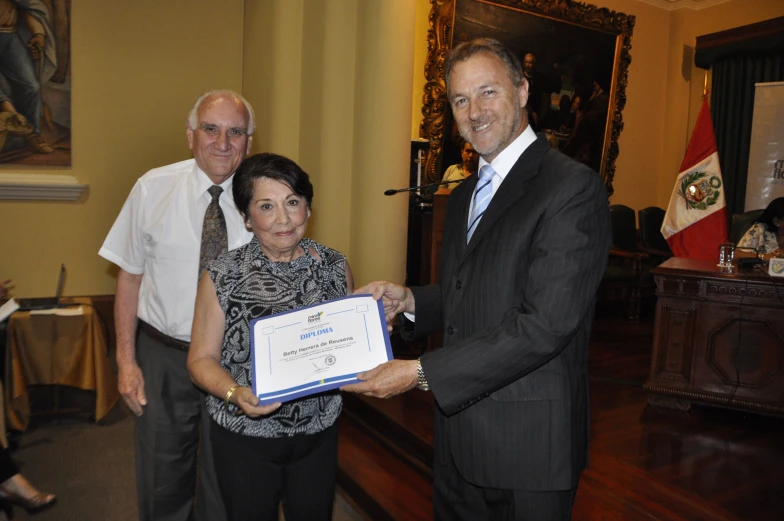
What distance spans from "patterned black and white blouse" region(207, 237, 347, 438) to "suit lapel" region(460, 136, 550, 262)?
19.3 inches

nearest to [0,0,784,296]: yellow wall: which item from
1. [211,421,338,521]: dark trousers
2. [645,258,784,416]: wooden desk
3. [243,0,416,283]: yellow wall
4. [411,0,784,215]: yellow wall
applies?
[243,0,416,283]: yellow wall

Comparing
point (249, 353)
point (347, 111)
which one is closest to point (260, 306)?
point (249, 353)

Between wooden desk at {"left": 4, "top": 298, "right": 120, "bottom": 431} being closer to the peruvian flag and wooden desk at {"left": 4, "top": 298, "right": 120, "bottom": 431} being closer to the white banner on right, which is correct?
the peruvian flag

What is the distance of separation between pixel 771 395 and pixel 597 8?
5.66 metres

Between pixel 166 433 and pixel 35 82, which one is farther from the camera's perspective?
pixel 35 82

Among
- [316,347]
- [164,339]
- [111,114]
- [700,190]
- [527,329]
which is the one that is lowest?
[164,339]

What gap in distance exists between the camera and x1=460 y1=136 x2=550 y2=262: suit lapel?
1.47 m

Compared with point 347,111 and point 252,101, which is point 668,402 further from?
point 252,101

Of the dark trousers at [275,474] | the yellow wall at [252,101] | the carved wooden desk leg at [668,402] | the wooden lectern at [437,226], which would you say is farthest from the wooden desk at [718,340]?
the dark trousers at [275,474]

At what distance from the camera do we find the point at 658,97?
28.3ft

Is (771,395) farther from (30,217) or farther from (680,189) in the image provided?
(30,217)

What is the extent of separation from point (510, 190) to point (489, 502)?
81 cm

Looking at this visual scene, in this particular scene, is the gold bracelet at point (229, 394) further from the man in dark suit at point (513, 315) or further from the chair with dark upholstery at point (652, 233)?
the chair with dark upholstery at point (652, 233)

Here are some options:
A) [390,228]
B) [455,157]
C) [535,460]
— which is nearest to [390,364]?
[535,460]
